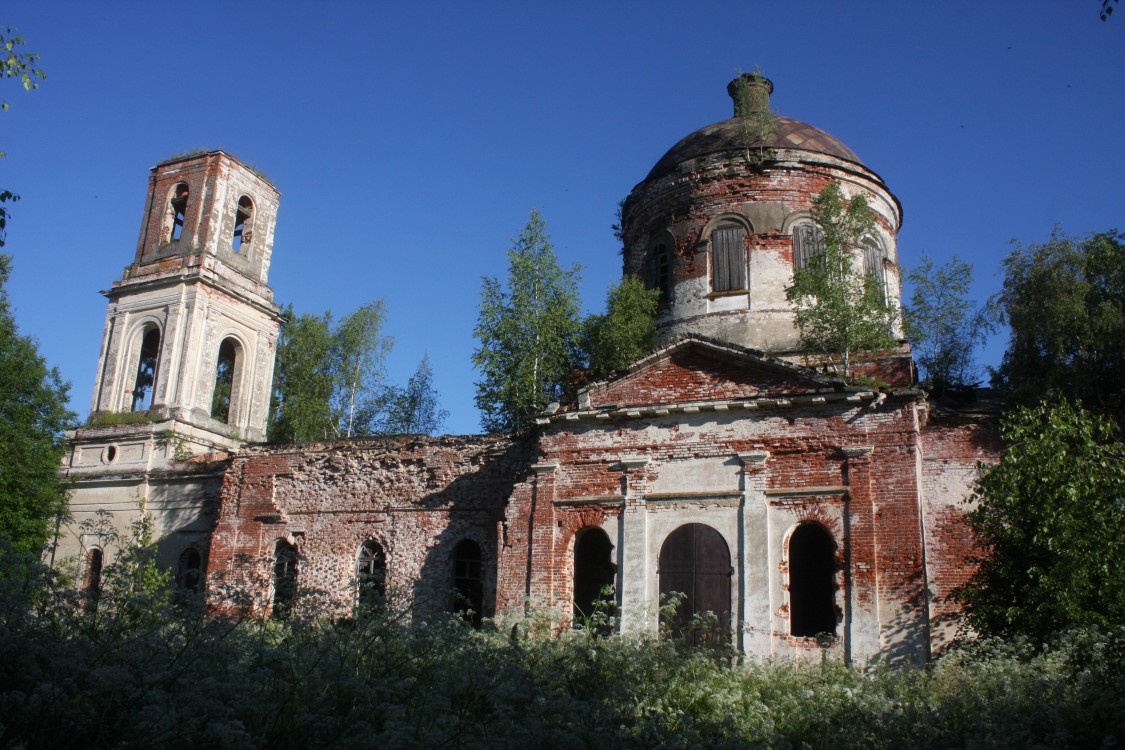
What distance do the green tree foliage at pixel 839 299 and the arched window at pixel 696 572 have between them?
3.48 m

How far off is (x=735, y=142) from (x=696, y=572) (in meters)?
9.19

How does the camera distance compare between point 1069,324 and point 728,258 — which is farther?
point 728,258

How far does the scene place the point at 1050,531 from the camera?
11859mm

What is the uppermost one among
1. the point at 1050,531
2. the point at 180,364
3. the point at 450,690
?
the point at 180,364

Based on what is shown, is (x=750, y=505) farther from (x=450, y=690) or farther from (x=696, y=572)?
(x=450, y=690)

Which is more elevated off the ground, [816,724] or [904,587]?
[904,587]

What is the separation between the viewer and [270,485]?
18.4 metres

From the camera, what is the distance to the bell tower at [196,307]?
21.6 metres

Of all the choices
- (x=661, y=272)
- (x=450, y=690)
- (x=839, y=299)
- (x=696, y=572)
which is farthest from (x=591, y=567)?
(x=450, y=690)

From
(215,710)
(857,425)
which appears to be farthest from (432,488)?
(215,710)

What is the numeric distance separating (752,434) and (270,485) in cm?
916

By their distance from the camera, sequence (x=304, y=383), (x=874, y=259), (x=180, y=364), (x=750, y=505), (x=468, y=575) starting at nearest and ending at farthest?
(x=750, y=505) < (x=468, y=575) < (x=874, y=259) < (x=180, y=364) < (x=304, y=383)

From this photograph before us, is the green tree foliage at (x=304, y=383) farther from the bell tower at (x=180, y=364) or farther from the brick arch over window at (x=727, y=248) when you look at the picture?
the brick arch over window at (x=727, y=248)

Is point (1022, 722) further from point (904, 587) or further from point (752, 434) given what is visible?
point (752, 434)
